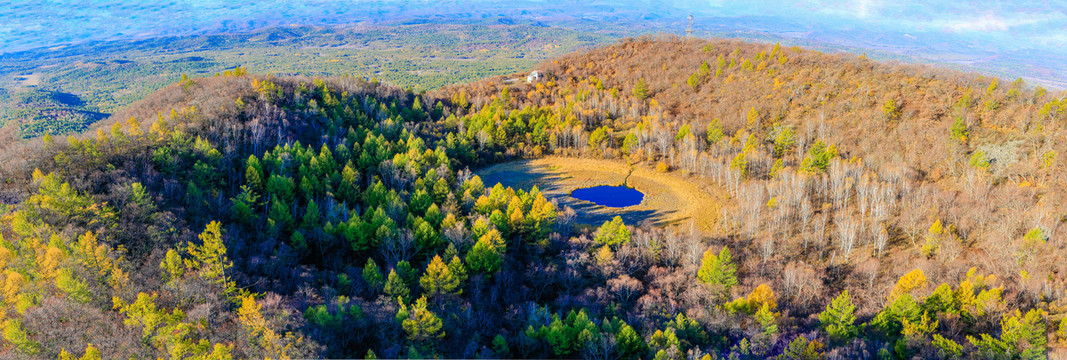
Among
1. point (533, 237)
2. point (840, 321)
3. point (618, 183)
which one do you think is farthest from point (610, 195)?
point (840, 321)

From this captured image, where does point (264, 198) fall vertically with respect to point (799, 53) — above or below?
below

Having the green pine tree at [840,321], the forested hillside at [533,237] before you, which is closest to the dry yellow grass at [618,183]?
the forested hillside at [533,237]

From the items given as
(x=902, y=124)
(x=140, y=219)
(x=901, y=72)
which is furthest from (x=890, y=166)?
(x=140, y=219)

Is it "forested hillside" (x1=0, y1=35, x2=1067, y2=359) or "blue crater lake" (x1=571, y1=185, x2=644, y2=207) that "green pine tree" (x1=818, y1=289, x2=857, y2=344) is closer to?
"forested hillside" (x1=0, y1=35, x2=1067, y2=359)

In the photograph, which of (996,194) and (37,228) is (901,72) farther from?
(37,228)

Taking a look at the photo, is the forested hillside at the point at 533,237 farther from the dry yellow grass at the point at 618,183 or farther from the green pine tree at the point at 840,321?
the dry yellow grass at the point at 618,183

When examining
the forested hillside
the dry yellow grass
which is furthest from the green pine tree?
the dry yellow grass
